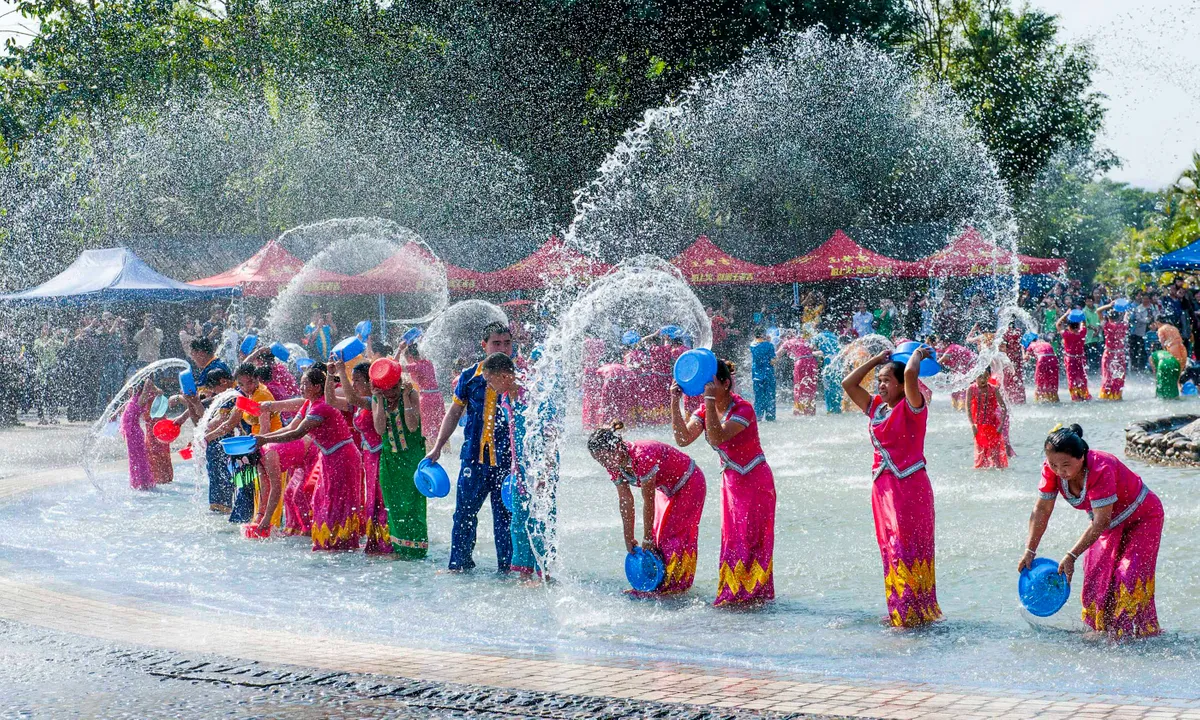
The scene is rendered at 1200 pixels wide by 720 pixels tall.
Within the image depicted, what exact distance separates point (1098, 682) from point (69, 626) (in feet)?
17.8

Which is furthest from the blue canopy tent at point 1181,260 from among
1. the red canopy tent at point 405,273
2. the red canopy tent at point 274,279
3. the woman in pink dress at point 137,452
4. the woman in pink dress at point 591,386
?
the woman in pink dress at point 137,452

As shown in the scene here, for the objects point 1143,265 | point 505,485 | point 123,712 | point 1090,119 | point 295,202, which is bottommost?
point 123,712

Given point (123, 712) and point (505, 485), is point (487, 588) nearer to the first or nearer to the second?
point (505, 485)

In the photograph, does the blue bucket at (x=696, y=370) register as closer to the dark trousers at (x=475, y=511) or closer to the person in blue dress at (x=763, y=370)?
the dark trousers at (x=475, y=511)

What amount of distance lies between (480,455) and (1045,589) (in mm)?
3827

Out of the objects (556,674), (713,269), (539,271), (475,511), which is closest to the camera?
(556,674)

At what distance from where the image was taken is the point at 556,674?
6105mm

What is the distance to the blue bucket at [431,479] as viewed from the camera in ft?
28.3

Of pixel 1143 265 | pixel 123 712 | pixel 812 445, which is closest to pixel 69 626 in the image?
pixel 123 712

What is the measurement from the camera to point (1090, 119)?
4169 centimetres

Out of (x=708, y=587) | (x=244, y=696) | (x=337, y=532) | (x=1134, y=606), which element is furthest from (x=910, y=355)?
(x=337, y=532)

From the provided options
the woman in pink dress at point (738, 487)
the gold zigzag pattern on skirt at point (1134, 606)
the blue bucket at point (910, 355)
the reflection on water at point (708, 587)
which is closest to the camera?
the reflection on water at point (708, 587)

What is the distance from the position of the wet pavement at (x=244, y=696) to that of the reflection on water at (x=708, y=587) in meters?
0.99

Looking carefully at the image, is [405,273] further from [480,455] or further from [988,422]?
[480,455]
